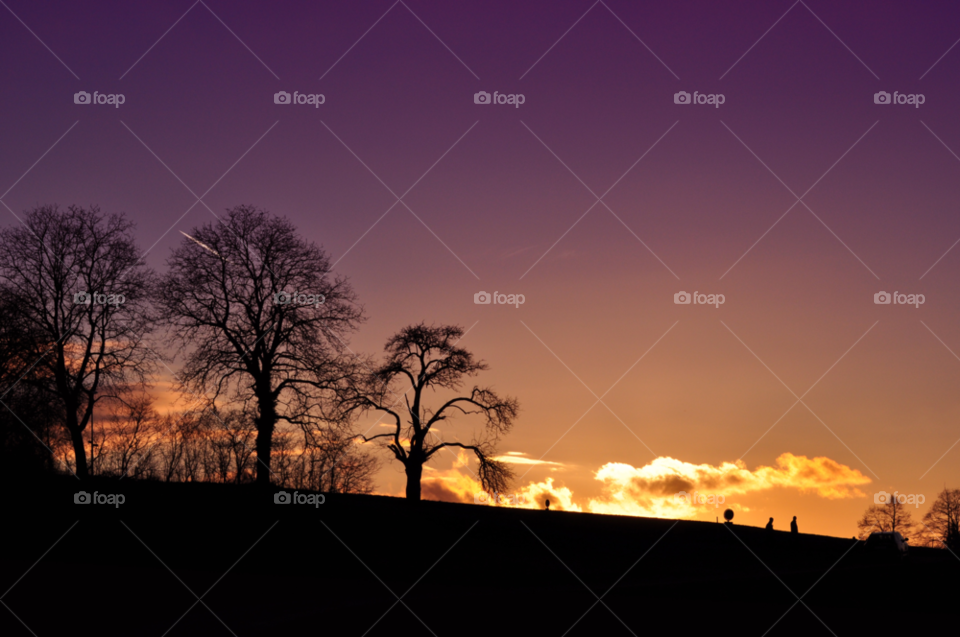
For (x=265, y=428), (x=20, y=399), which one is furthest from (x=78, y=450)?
(x=265, y=428)

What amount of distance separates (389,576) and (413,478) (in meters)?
20.3

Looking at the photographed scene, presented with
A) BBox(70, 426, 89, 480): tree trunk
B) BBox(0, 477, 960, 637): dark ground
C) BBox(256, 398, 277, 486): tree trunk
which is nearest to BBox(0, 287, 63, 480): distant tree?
BBox(70, 426, 89, 480): tree trunk

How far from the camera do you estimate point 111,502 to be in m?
23.9

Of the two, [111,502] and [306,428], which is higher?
[306,428]

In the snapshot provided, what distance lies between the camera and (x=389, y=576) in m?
21.6

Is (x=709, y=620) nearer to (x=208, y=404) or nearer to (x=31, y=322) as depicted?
(x=208, y=404)

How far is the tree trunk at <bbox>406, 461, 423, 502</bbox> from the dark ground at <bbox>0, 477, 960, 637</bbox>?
762 centimetres

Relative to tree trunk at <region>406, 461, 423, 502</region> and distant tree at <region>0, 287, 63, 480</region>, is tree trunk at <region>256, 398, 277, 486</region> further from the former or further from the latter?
tree trunk at <region>406, 461, 423, 502</region>

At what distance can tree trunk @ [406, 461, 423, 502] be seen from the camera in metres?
41.8

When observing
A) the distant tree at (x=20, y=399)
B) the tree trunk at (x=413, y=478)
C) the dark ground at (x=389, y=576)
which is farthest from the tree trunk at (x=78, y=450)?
the tree trunk at (x=413, y=478)

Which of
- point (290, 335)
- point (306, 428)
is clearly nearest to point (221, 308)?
point (290, 335)

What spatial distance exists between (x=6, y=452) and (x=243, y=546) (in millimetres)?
11830

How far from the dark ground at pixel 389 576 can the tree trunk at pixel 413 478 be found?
762cm

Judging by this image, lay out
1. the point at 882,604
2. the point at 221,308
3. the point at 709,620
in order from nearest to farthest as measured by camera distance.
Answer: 1. the point at 709,620
2. the point at 882,604
3. the point at 221,308
